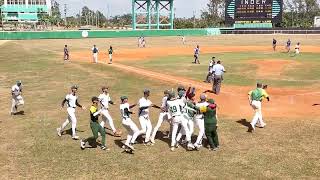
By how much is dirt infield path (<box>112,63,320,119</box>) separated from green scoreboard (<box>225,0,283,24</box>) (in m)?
83.0

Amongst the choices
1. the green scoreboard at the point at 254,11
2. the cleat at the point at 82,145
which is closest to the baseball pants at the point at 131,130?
the cleat at the point at 82,145

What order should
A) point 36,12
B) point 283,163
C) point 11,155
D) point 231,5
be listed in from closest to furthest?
1. point 283,163
2. point 11,155
3. point 231,5
4. point 36,12

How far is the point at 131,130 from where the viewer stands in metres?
14.1

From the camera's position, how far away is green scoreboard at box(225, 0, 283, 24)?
10588 cm

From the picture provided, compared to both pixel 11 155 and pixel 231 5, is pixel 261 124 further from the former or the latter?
pixel 231 5

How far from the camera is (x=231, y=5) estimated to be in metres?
110

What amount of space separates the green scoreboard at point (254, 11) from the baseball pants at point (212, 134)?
97639 millimetres

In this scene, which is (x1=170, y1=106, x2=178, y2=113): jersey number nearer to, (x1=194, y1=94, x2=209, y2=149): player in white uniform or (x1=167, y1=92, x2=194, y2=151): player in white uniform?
(x1=167, y1=92, x2=194, y2=151): player in white uniform

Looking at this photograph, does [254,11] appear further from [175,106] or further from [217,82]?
[175,106]

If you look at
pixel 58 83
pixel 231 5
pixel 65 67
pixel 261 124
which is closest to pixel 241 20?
pixel 231 5

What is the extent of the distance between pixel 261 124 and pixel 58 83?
1807 centimetres

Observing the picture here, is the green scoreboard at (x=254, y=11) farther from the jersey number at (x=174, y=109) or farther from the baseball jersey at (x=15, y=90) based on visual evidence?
the jersey number at (x=174, y=109)

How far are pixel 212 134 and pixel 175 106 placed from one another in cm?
171

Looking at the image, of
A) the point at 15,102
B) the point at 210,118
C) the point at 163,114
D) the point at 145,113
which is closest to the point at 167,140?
the point at 163,114
